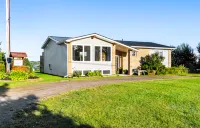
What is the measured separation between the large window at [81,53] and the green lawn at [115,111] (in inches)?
469

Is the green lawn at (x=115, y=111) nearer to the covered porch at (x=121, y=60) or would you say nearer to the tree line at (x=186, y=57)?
the covered porch at (x=121, y=60)

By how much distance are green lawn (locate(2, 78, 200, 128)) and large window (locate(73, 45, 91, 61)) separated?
39.1 feet

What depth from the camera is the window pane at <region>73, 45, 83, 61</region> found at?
75.4 feet

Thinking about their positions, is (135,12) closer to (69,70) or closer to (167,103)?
(69,70)

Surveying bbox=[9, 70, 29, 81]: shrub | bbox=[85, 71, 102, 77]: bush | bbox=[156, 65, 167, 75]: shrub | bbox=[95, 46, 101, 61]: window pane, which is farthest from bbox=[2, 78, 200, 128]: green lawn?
bbox=[156, 65, 167, 75]: shrub

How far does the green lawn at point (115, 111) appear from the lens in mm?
7035

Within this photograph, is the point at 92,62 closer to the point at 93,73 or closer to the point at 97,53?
the point at 97,53

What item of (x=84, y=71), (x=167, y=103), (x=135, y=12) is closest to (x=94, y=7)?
(x=135, y=12)

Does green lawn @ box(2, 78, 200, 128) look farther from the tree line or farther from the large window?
the tree line

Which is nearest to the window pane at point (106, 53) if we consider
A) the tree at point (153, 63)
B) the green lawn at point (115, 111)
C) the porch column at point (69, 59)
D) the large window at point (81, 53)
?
the large window at point (81, 53)

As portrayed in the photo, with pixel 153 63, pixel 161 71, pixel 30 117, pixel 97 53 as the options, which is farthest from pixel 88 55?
pixel 30 117

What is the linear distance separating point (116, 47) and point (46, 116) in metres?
19.6

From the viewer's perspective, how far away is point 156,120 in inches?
295

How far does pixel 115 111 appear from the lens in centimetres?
830
